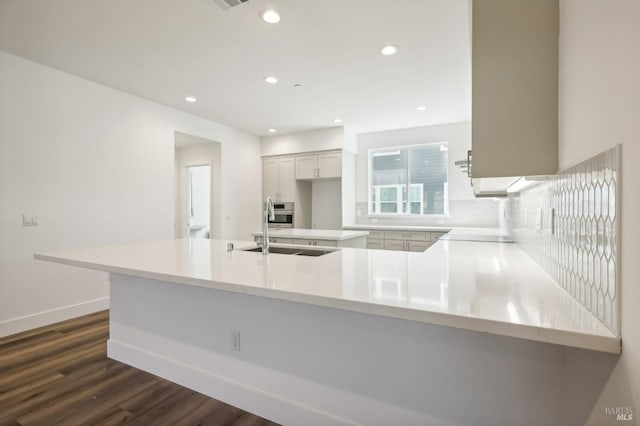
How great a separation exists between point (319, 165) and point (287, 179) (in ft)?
2.43

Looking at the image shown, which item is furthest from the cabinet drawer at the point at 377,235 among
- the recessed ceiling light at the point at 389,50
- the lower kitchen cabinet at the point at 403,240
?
the recessed ceiling light at the point at 389,50

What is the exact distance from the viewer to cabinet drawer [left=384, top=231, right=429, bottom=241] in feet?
15.2

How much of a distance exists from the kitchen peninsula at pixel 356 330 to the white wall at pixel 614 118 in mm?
98

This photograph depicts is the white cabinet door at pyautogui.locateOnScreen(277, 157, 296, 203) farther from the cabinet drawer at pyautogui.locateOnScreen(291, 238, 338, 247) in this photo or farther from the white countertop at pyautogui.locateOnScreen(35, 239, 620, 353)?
the white countertop at pyautogui.locateOnScreen(35, 239, 620, 353)

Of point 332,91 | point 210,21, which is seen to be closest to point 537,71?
point 210,21

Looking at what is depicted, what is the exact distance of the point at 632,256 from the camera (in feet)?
2.07

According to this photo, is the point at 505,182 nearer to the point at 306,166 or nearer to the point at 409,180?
the point at 409,180

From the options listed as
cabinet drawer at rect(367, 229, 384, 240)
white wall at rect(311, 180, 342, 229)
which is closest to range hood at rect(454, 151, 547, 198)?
cabinet drawer at rect(367, 229, 384, 240)

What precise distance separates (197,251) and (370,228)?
3427 millimetres

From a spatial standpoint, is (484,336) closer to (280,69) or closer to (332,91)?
(280,69)

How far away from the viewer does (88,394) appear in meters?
1.92

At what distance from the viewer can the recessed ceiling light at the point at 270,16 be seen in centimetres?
224

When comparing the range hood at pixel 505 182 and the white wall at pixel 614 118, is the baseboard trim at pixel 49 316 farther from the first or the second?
the white wall at pixel 614 118

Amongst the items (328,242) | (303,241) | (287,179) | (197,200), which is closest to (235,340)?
(328,242)
